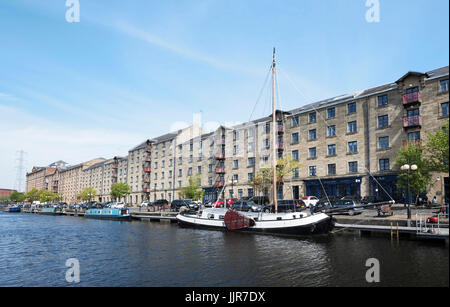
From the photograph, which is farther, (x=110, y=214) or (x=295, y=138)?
(x=110, y=214)

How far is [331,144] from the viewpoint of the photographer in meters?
50.0

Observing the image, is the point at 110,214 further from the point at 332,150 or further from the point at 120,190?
the point at 332,150

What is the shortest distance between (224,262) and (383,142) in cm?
3575

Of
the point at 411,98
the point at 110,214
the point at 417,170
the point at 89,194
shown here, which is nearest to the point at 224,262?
the point at 417,170

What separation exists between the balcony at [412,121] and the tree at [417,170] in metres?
3.23

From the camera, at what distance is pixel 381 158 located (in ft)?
144

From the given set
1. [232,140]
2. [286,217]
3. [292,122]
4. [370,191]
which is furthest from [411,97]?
[232,140]

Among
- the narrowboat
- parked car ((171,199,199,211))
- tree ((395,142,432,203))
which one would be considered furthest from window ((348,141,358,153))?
the narrowboat

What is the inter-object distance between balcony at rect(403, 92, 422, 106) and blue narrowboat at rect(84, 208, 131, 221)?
49.2 meters

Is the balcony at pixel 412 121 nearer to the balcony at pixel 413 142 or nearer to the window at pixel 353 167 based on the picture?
the balcony at pixel 413 142

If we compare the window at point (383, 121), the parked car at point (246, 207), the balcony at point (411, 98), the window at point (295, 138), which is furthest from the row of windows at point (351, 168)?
the parked car at point (246, 207)

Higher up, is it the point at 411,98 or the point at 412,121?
the point at 411,98
